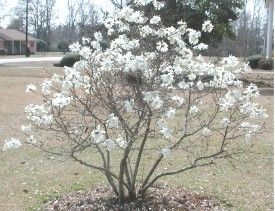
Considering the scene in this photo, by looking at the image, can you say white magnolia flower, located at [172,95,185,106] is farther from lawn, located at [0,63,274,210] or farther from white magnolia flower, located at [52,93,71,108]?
lawn, located at [0,63,274,210]

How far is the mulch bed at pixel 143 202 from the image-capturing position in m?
5.73

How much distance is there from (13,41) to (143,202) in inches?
2999

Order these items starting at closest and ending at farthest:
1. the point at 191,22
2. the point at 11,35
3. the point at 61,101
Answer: the point at 61,101
the point at 191,22
the point at 11,35

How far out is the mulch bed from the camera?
5727 mm

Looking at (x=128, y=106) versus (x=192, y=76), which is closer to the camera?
(x=128, y=106)

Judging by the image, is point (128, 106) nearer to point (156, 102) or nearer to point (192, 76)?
point (156, 102)

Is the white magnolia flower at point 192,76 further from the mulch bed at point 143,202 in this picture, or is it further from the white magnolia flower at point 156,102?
the mulch bed at point 143,202

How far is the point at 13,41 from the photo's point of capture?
78812 mm

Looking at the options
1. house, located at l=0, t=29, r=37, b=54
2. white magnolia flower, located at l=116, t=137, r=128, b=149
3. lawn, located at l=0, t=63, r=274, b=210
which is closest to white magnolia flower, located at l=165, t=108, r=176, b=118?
white magnolia flower, located at l=116, t=137, r=128, b=149

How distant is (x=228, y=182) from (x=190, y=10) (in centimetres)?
1883

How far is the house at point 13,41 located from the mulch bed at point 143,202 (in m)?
73.4

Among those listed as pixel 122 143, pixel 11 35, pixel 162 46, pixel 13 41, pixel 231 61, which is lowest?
pixel 122 143

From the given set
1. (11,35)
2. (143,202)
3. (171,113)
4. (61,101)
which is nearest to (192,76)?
(171,113)

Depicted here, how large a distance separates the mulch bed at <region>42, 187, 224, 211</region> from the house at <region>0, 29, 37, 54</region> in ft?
241
